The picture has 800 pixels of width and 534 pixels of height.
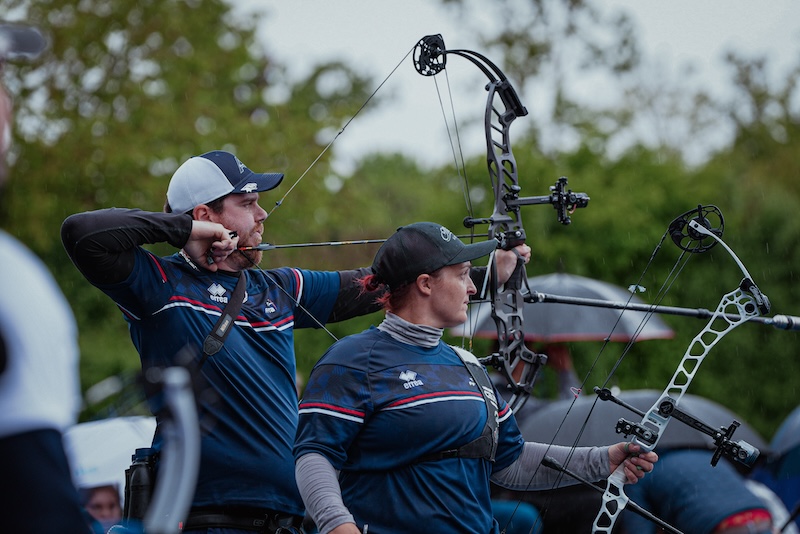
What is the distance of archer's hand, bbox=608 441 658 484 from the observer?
11.9 ft

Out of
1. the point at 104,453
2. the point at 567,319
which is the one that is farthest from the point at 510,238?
the point at 567,319

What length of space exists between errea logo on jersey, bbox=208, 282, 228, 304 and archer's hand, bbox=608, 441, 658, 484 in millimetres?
1489

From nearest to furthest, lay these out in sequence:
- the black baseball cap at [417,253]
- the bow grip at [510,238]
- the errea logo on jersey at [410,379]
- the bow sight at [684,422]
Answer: the errea logo on jersey at [410,379] → the black baseball cap at [417,253] → the bow sight at [684,422] → the bow grip at [510,238]

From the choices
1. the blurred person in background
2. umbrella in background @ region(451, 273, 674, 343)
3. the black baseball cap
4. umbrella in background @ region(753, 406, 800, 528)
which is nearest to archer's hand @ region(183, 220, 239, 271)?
the black baseball cap

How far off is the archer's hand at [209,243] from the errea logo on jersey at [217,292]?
69 millimetres

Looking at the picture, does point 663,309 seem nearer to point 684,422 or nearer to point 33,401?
point 684,422

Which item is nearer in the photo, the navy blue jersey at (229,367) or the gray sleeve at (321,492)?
the gray sleeve at (321,492)

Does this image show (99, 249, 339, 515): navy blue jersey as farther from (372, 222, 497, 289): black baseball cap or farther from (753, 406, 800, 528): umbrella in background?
(753, 406, 800, 528): umbrella in background

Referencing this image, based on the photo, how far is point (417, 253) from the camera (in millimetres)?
3584

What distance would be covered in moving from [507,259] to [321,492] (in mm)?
1696

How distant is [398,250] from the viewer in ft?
11.8

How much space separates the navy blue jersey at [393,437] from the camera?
3.27 meters

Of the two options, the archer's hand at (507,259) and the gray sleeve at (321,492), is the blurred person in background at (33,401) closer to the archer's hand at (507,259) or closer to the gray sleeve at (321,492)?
the gray sleeve at (321,492)

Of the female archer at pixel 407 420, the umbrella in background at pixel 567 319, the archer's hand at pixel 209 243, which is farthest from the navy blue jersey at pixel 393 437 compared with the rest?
the umbrella in background at pixel 567 319
